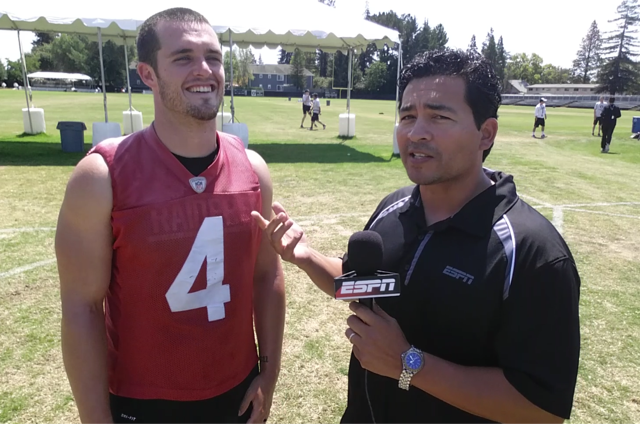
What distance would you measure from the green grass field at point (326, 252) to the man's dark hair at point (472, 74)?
8.20 ft

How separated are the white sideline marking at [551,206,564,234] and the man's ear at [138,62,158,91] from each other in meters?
7.07

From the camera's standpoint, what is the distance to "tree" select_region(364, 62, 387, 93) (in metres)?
85.7

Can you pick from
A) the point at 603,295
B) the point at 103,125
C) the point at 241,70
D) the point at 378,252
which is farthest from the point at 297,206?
the point at 241,70

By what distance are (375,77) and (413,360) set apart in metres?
89.2

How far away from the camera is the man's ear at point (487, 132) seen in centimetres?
178

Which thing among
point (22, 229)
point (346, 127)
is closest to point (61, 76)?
point (346, 127)

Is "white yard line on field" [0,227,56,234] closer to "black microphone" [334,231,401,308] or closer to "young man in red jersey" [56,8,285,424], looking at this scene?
"young man in red jersey" [56,8,285,424]

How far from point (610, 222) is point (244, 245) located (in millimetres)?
8008

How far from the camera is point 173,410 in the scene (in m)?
1.93

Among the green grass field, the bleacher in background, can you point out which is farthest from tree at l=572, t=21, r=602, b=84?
the green grass field

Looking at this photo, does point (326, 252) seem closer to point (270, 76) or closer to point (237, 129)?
point (237, 129)

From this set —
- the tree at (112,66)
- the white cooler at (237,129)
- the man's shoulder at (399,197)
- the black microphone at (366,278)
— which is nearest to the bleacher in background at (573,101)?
the tree at (112,66)

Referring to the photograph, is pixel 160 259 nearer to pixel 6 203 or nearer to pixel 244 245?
pixel 244 245

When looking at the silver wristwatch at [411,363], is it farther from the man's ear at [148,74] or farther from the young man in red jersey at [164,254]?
the man's ear at [148,74]
